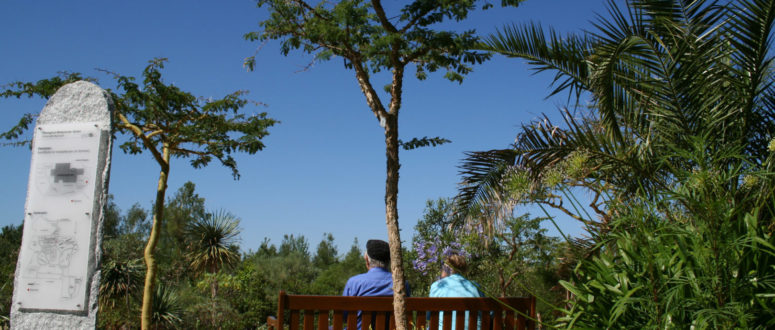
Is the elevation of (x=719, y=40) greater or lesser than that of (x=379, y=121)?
greater

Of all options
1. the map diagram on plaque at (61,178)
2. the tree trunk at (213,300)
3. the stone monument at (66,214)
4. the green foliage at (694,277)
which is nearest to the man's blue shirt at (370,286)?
the green foliage at (694,277)

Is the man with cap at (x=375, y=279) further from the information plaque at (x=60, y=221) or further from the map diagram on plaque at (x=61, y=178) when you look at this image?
the map diagram on plaque at (x=61, y=178)

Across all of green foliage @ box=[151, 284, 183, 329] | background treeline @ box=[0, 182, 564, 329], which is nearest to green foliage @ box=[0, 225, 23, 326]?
background treeline @ box=[0, 182, 564, 329]

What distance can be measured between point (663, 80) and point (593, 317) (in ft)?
11.3

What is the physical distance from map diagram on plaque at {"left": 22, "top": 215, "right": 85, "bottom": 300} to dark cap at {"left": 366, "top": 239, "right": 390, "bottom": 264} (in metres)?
1.98

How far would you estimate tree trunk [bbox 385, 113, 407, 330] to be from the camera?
135 inches

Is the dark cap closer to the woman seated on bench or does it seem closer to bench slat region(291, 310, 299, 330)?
the woman seated on bench

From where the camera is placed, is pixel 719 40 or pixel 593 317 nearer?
pixel 593 317

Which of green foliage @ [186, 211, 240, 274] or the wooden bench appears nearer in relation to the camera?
the wooden bench

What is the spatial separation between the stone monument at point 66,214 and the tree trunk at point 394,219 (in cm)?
197

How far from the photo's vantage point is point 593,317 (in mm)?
3080

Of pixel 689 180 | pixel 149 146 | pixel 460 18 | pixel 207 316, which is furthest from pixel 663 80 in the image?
pixel 207 316

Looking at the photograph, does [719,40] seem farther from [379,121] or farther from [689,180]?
[379,121]

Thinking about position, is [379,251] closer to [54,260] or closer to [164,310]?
[54,260]
